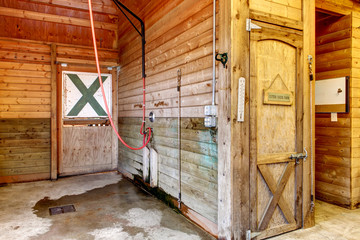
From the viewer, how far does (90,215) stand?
360 centimetres

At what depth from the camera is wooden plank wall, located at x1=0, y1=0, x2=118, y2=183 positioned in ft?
17.4

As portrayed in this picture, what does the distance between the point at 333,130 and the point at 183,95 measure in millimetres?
2385

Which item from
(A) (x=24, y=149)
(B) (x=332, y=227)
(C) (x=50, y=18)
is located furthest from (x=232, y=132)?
(C) (x=50, y=18)

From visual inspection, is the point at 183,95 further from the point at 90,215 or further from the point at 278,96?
the point at 90,215

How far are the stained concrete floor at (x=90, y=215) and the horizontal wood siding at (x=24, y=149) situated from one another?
35 cm

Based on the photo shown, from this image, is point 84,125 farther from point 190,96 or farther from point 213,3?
point 213,3

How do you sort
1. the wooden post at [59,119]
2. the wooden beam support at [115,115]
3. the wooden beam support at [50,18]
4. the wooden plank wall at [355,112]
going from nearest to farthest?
1. the wooden plank wall at [355,112]
2. the wooden beam support at [50,18]
3. the wooden post at [59,119]
4. the wooden beam support at [115,115]

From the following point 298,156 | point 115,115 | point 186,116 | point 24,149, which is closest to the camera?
point 298,156

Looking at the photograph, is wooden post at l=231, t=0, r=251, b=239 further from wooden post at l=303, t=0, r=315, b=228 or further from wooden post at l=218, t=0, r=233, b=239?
wooden post at l=303, t=0, r=315, b=228

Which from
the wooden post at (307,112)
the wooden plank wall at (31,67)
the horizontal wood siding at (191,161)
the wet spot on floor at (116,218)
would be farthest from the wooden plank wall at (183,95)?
the wooden plank wall at (31,67)

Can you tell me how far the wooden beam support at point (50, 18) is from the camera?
17.7ft

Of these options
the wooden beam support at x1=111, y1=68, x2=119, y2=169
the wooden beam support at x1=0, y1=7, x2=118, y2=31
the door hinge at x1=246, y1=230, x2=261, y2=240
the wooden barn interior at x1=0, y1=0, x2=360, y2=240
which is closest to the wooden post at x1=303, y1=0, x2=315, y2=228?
the wooden barn interior at x1=0, y1=0, x2=360, y2=240

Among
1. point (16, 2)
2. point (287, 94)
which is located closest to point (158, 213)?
point (287, 94)

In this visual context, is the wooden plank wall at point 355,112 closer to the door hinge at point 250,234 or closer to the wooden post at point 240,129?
the door hinge at point 250,234
